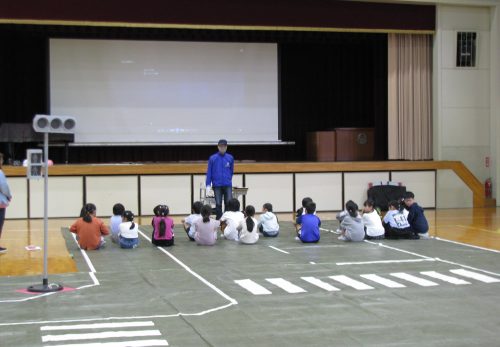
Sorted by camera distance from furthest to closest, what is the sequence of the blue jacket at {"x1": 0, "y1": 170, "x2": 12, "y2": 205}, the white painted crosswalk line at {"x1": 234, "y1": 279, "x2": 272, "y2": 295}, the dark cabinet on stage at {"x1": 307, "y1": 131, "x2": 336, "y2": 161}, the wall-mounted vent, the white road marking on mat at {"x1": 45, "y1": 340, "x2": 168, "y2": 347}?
the dark cabinet on stage at {"x1": 307, "y1": 131, "x2": 336, "y2": 161}
the wall-mounted vent
the blue jacket at {"x1": 0, "y1": 170, "x2": 12, "y2": 205}
the white painted crosswalk line at {"x1": 234, "y1": 279, "x2": 272, "y2": 295}
the white road marking on mat at {"x1": 45, "y1": 340, "x2": 168, "y2": 347}

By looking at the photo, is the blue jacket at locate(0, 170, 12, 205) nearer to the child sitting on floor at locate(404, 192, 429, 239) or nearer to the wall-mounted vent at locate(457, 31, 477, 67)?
the child sitting on floor at locate(404, 192, 429, 239)

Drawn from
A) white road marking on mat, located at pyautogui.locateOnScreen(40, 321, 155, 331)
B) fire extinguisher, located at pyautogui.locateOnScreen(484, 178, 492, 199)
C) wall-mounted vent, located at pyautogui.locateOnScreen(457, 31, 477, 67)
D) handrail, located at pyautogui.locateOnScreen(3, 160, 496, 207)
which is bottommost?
white road marking on mat, located at pyautogui.locateOnScreen(40, 321, 155, 331)

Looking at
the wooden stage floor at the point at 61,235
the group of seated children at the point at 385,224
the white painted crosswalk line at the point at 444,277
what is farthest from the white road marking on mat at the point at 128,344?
the group of seated children at the point at 385,224

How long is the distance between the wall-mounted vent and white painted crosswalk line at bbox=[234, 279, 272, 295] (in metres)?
15.5

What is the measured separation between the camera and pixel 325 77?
27.5 metres

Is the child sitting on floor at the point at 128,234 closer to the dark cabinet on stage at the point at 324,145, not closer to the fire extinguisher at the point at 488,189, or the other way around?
the dark cabinet on stage at the point at 324,145

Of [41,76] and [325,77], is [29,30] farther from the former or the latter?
[325,77]

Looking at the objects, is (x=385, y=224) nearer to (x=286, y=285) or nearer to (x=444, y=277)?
(x=444, y=277)

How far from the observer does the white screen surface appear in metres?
24.0

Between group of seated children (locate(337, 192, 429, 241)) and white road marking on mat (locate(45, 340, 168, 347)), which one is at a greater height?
group of seated children (locate(337, 192, 429, 241))

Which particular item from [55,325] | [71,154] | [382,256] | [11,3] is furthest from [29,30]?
[55,325]

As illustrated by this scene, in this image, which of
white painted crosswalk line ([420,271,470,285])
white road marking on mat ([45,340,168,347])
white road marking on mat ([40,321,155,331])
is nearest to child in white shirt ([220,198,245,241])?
white painted crosswalk line ([420,271,470,285])

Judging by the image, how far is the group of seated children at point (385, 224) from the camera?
15.6 m

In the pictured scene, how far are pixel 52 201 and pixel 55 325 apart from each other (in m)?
13.2
